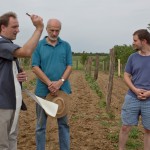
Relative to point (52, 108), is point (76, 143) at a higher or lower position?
lower

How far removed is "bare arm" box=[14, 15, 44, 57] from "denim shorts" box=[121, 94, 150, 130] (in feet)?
5.85

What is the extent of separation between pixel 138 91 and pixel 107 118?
4013 mm

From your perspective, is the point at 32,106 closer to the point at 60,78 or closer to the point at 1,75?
the point at 60,78

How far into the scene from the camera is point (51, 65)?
4.94 m

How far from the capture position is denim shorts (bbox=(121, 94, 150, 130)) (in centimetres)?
492

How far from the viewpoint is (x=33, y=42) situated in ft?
12.2

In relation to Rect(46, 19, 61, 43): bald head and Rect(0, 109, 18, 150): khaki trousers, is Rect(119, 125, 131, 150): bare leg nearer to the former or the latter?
Rect(46, 19, 61, 43): bald head

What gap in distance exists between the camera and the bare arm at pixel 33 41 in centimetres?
370

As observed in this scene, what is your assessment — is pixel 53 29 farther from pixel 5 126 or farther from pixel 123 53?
pixel 123 53

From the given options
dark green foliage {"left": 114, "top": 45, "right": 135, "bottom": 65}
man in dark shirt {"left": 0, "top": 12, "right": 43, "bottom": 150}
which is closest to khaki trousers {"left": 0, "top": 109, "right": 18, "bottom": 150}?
man in dark shirt {"left": 0, "top": 12, "right": 43, "bottom": 150}

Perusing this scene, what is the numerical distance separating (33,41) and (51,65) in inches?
48.7

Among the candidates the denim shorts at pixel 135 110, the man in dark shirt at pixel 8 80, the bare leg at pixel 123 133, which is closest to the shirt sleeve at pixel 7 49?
the man in dark shirt at pixel 8 80

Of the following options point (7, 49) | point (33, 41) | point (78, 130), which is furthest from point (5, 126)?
point (78, 130)

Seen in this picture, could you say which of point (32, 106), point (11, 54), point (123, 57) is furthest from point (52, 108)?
point (123, 57)
